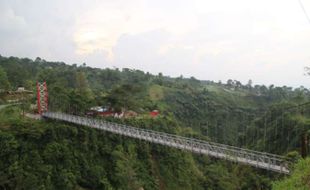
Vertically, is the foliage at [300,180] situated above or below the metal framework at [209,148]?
above

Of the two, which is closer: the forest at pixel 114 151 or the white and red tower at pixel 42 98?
the forest at pixel 114 151

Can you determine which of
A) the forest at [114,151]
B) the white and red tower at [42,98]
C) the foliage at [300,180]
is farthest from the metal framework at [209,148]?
the foliage at [300,180]

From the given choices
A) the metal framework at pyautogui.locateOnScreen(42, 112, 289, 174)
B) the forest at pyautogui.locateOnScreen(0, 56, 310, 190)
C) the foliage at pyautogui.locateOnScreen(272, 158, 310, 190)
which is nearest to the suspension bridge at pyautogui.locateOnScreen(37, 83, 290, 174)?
the metal framework at pyautogui.locateOnScreen(42, 112, 289, 174)

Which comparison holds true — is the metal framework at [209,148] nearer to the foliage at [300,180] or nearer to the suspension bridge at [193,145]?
the suspension bridge at [193,145]

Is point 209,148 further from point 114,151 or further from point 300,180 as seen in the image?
point 114,151

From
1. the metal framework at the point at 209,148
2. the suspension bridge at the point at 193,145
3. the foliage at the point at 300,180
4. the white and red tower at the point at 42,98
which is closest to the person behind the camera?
the foliage at the point at 300,180

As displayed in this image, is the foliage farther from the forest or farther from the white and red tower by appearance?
the white and red tower

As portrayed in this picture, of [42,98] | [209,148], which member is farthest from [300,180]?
[42,98]

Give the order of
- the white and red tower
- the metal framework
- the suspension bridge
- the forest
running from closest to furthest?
the metal framework
the suspension bridge
the forest
the white and red tower

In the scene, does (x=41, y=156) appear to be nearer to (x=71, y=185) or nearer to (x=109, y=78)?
(x=71, y=185)
